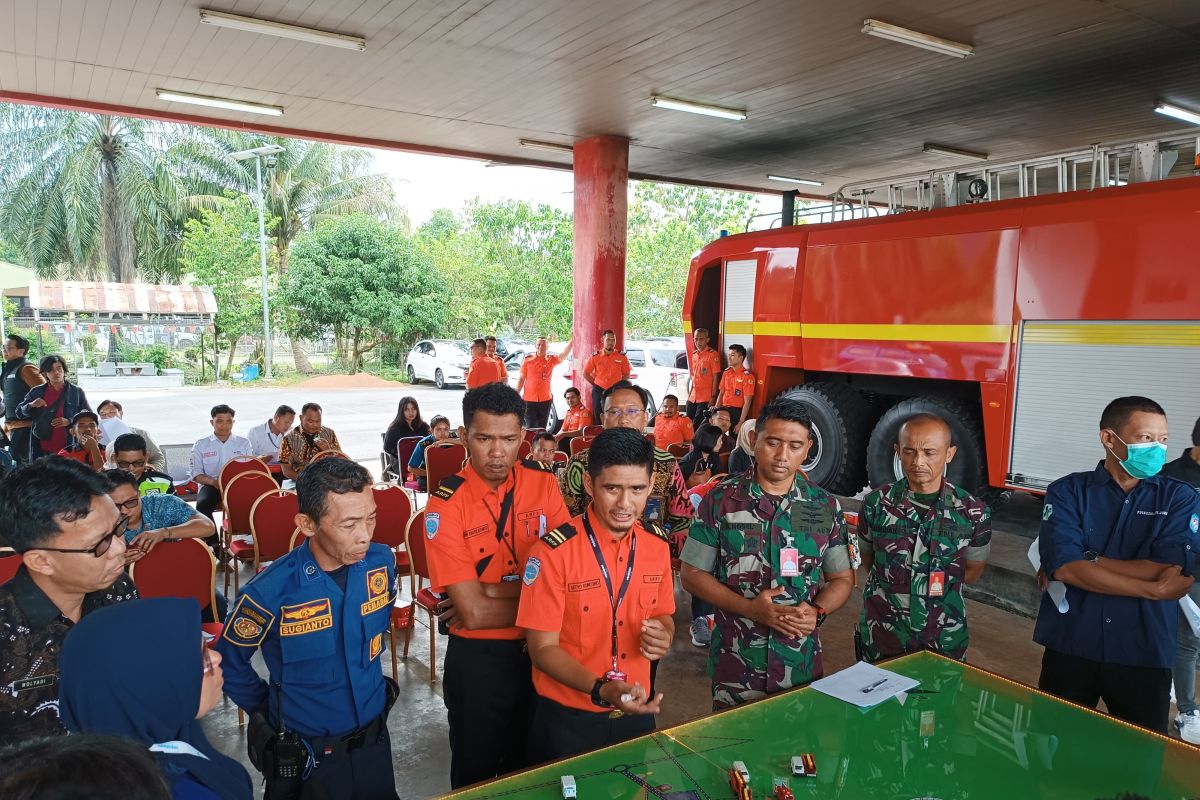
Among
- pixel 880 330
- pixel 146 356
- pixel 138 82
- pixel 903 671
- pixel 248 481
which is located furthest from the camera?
pixel 146 356

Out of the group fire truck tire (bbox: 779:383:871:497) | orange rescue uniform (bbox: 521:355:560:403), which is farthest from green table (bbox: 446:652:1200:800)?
orange rescue uniform (bbox: 521:355:560:403)

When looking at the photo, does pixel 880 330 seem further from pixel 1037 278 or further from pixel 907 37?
pixel 907 37

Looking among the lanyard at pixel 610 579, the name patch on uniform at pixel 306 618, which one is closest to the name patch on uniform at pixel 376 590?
the name patch on uniform at pixel 306 618

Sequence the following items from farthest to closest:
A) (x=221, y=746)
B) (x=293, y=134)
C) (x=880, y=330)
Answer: (x=293, y=134), (x=880, y=330), (x=221, y=746)

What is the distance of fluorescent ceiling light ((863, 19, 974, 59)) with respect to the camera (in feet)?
21.4

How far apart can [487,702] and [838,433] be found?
5.35 m

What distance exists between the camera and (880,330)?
6.62 metres

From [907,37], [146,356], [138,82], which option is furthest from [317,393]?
[907,37]

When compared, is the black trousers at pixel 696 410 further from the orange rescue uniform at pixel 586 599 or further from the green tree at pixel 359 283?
the green tree at pixel 359 283

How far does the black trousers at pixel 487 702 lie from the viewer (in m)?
2.48

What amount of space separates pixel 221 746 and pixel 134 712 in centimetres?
261

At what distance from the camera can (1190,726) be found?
3.43m

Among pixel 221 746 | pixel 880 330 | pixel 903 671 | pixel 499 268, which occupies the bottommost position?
pixel 221 746

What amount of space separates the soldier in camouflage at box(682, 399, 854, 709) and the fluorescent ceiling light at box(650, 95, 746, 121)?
7.09 metres
